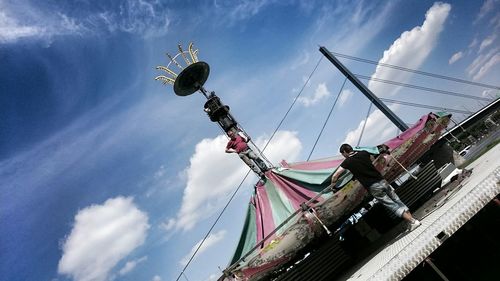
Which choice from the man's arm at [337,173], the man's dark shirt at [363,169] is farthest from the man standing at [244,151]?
the man's dark shirt at [363,169]

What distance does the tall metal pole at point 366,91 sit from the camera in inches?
714

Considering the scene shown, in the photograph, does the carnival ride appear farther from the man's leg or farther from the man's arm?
the man's leg

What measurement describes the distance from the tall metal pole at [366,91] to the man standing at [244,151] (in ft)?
32.9

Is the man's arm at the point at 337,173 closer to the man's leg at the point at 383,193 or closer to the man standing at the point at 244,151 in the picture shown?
the man's leg at the point at 383,193

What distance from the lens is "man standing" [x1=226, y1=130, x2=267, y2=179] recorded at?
12.3 m

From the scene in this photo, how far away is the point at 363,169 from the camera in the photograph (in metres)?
6.01

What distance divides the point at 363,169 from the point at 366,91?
14607 millimetres

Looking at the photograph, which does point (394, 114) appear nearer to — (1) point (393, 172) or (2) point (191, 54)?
(1) point (393, 172)

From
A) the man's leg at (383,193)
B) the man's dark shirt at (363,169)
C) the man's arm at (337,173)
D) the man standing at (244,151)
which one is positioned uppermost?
the man standing at (244,151)

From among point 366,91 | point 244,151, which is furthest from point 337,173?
point 366,91

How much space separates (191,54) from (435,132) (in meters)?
10.4

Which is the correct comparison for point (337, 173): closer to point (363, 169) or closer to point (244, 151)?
point (363, 169)

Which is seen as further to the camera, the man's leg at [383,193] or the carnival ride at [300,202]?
the carnival ride at [300,202]

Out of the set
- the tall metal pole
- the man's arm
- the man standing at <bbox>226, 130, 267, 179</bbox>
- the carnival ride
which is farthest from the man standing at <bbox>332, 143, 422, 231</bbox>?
the tall metal pole
